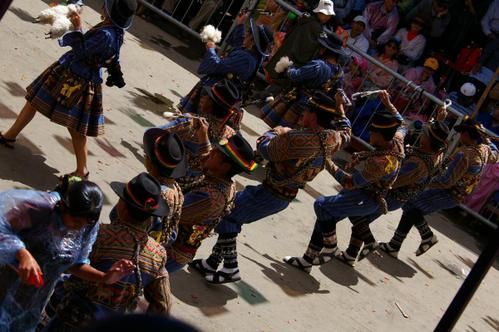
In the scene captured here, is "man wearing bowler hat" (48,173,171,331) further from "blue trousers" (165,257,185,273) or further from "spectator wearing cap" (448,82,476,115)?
"spectator wearing cap" (448,82,476,115)

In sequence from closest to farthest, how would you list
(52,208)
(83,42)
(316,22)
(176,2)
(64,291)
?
(52,208)
(64,291)
(83,42)
(316,22)
(176,2)

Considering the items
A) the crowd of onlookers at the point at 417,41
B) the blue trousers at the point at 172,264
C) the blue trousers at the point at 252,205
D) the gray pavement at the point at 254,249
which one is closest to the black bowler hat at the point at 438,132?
the gray pavement at the point at 254,249

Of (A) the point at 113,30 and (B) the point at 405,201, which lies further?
(B) the point at 405,201

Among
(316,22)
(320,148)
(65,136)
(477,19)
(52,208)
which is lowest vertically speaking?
(65,136)

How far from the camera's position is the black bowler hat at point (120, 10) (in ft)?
23.9

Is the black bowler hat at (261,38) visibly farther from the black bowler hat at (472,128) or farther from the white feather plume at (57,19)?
the black bowler hat at (472,128)

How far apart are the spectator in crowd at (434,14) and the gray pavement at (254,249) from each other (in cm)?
378

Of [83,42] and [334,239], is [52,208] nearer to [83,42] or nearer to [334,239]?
[83,42]

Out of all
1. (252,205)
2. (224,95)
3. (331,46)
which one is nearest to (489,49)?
(331,46)

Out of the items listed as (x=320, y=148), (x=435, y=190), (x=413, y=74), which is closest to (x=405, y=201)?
(x=435, y=190)

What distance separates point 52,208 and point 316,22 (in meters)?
8.09

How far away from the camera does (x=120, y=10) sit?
729 centimetres

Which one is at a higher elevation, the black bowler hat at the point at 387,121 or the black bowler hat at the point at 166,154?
the black bowler hat at the point at 387,121

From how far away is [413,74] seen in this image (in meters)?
14.4
